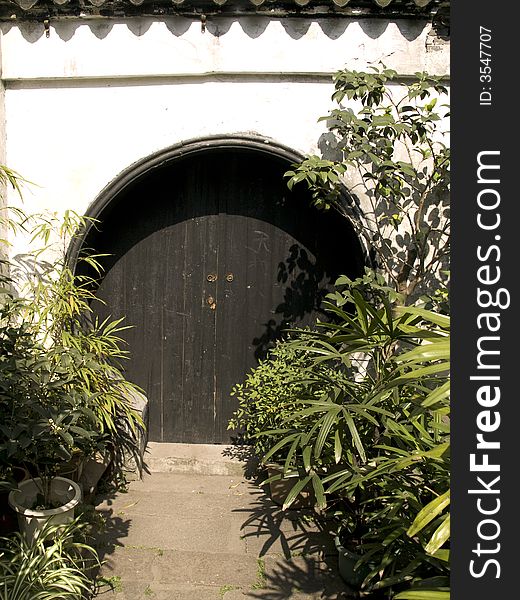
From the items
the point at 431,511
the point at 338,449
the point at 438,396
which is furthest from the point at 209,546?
the point at 438,396

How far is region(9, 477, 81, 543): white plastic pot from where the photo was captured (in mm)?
3544

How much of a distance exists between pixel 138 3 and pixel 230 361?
2608 mm

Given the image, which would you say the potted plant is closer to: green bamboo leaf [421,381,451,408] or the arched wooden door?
the arched wooden door

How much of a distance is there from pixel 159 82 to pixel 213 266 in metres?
1.37

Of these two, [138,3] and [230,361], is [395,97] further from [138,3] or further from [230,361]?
[230,361]

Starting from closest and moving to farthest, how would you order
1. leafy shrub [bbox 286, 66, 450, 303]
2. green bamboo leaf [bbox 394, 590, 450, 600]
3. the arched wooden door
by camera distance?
green bamboo leaf [bbox 394, 590, 450, 600]
leafy shrub [bbox 286, 66, 450, 303]
the arched wooden door

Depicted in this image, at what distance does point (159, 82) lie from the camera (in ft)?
15.6

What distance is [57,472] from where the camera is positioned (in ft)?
13.8

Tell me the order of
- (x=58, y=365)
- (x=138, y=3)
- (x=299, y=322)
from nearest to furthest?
(x=58, y=365), (x=138, y=3), (x=299, y=322)

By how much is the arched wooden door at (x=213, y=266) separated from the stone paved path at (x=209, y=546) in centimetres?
83

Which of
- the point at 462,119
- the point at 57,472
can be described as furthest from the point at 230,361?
the point at 462,119

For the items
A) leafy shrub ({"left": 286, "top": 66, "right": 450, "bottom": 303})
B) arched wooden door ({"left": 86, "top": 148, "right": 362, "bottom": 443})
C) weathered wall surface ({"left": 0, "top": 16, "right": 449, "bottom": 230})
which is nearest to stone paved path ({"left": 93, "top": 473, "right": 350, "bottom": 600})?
arched wooden door ({"left": 86, "top": 148, "right": 362, "bottom": 443})

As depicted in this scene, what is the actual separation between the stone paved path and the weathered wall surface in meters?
2.15

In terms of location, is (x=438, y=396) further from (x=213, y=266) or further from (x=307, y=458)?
(x=213, y=266)
